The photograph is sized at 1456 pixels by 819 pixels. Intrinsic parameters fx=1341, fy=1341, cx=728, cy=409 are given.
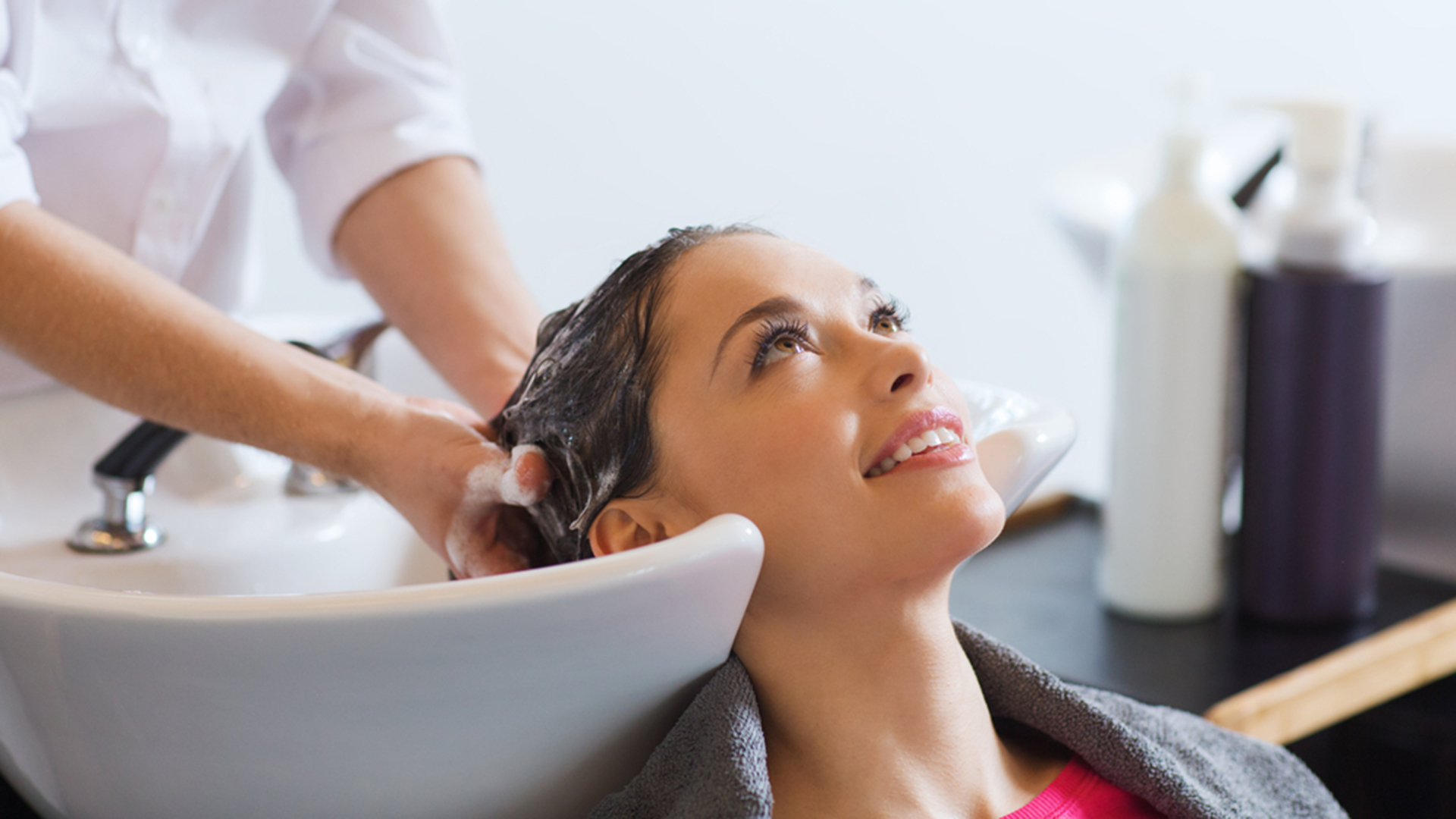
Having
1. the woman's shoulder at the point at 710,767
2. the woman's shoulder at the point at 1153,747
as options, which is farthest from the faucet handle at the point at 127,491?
the woman's shoulder at the point at 1153,747

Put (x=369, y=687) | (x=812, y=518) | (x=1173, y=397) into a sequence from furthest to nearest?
(x=1173, y=397), (x=812, y=518), (x=369, y=687)

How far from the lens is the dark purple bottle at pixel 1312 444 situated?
1196mm

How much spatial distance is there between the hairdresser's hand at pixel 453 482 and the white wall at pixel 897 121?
0.61ft

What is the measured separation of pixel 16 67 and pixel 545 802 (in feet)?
2.14

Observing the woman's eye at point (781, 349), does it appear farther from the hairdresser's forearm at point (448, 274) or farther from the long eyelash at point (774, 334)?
the hairdresser's forearm at point (448, 274)

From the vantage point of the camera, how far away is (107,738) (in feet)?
2.09

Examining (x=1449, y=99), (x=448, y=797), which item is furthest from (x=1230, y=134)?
(x=448, y=797)

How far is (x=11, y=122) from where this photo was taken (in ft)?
3.01

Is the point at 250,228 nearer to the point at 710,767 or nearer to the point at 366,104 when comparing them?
the point at 366,104

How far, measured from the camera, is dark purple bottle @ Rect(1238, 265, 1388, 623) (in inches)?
47.1

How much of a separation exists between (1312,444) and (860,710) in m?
0.65

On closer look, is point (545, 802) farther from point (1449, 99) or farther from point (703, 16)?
point (1449, 99)

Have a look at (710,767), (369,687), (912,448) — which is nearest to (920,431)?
(912,448)

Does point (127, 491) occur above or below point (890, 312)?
below
